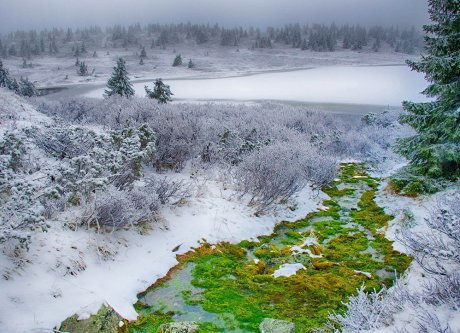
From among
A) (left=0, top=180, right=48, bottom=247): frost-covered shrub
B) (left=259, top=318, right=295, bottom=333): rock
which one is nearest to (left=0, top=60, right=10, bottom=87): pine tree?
(left=0, top=180, right=48, bottom=247): frost-covered shrub

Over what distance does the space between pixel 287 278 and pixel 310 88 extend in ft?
182

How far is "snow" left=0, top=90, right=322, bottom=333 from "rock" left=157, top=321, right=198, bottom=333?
0.78 metres

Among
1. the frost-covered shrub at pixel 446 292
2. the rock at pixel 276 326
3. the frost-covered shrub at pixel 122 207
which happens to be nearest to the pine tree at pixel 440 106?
the frost-covered shrub at pixel 446 292

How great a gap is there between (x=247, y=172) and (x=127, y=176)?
4.04 metres

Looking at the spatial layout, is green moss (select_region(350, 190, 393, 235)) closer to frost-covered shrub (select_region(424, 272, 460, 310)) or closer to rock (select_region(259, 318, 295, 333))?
rock (select_region(259, 318, 295, 333))

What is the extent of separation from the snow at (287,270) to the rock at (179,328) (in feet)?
8.43

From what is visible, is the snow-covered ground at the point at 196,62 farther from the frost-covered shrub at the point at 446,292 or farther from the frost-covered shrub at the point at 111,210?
the frost-covered shrub at the point at 446,292

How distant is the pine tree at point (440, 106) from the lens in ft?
36.8

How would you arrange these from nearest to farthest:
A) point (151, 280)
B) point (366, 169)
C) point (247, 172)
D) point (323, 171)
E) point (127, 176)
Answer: point (151, 280), point (127, 176), point (247, 172), point (323, 171), point (366, 169)

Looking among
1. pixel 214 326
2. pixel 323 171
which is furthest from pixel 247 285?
pixel 323 171

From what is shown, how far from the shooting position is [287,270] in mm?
8703

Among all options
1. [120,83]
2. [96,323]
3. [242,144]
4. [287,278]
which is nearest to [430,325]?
[287,278]

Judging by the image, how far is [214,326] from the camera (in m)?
6.72

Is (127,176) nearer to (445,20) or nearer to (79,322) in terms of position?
(79,322)
